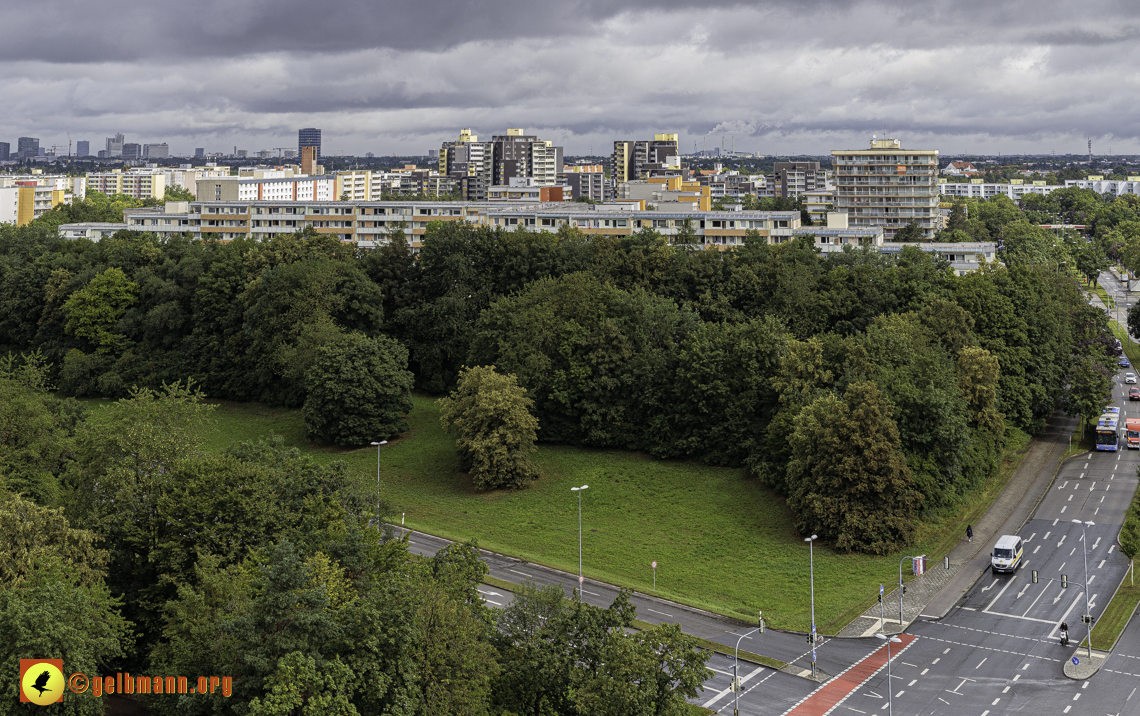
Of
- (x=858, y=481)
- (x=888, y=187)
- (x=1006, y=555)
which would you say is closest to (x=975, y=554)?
(x=1006, y=555)

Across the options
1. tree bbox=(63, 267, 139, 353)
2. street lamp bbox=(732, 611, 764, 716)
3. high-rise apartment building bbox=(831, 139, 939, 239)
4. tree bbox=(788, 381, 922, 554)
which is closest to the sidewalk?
tree bbox=(788, 381, 922, 554)

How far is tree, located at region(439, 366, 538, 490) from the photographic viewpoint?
70312 millimetres

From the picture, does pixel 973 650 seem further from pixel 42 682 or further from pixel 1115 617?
pixel 42 682

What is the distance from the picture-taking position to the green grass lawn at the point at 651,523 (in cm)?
5403

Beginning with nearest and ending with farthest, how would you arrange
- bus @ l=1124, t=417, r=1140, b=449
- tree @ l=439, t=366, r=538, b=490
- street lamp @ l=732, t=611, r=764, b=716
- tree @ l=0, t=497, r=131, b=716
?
tree @ l=0, t=497, r=131, b=716, street lamp @ l=732, t=611, r=764, b=716, tree @ l=439, t=366, r=538, b=490, bus @ l=1124, t=417, r=1140, b=449

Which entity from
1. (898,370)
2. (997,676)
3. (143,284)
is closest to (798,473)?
(898,370)

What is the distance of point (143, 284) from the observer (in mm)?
101062

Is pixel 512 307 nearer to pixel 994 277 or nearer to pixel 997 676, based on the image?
pixel 994 277

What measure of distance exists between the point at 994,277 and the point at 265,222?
8071cm

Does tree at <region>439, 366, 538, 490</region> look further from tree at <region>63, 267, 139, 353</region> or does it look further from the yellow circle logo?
Result: tree at <region>63, 267, 139, 353</region>

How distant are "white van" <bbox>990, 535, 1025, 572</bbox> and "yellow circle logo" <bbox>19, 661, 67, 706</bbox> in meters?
43.9

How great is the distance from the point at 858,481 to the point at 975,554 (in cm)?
736

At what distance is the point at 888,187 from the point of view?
141625mm

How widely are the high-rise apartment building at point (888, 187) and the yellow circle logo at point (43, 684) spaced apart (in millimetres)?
121600
